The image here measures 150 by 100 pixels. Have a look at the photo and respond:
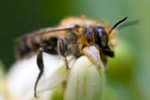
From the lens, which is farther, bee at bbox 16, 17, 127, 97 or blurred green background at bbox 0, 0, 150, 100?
blurred green background at bbox 0, 0, 150, 100

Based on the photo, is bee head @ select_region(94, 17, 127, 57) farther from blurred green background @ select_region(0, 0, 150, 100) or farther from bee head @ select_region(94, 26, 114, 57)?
blurred green background @ select_region(0, 0, 150, 100)

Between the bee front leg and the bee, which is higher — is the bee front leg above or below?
below

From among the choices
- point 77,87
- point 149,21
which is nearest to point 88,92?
point 77,87

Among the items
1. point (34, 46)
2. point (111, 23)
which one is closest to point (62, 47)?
point (34, 46)

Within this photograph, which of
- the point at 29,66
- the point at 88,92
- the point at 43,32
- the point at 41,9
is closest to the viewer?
the point at 88,92

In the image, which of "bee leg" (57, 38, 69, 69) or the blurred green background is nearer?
"bee leg" (57, 38, 69, 69)

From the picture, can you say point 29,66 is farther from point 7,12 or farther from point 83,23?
point 7,12

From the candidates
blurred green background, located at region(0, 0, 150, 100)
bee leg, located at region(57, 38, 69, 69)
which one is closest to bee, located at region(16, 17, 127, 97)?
bee leg, located at region(57, 38, 69, 69)

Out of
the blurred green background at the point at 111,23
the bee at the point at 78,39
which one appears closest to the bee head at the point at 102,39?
the bee at the point at 78,39

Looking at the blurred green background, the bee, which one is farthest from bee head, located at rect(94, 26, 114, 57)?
the blurred green background
